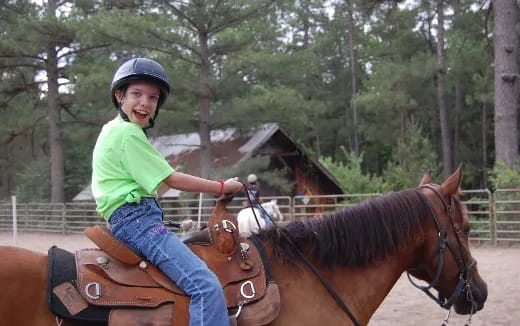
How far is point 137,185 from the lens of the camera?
A: 8.55ft

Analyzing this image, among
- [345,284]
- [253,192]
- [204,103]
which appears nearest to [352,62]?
[204,103]

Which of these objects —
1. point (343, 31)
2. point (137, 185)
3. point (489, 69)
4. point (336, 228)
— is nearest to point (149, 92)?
point (137, 185)

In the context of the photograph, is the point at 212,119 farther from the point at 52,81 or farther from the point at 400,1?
the point at 52,81

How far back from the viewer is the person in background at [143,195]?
8.19ft

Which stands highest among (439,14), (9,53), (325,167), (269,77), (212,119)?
(439,14)

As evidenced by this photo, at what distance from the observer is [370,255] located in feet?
10.4

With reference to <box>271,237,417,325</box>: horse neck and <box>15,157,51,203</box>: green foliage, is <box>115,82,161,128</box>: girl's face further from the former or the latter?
<box>15,157,51,203</box>: green foliage

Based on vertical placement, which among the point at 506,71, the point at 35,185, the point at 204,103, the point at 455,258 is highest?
the point at 506,71

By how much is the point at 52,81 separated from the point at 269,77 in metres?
12.0

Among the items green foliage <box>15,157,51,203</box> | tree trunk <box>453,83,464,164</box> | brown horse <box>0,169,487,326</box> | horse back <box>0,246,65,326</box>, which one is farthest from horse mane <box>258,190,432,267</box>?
tree trunk <box>453,83,464,164</box>

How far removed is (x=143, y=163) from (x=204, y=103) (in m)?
16.5

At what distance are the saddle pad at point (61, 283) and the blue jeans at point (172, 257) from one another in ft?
0.94

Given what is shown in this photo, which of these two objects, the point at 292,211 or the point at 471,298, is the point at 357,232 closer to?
the point at 471,298

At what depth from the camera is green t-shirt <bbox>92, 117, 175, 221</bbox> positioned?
2.52 metres
